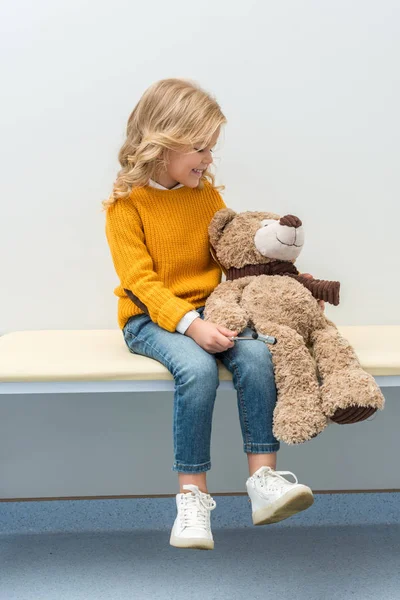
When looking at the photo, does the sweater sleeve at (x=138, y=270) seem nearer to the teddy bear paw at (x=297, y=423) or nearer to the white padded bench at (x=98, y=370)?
the white padded bench at (x=98, y=370)

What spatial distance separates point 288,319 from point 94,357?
0.40m

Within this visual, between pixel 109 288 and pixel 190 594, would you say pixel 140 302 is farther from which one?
pixel 190 594

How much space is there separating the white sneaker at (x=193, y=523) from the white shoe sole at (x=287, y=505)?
3.7 inches

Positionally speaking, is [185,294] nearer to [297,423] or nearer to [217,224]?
[217,224]

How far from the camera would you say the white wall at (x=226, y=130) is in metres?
1.70

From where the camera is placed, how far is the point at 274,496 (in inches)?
47.7

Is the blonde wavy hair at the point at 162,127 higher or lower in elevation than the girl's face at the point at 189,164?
higher

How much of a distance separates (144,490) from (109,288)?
538 millimetres

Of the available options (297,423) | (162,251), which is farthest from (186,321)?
(297,423)

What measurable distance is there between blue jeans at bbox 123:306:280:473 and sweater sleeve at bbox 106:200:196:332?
8 centimetres

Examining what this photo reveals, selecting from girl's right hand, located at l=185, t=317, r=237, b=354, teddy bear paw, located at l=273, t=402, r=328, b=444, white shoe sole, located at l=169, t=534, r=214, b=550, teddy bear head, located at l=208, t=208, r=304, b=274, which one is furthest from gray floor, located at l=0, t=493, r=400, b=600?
teddy bear head, located at l=208, t=208, r=304, b=274

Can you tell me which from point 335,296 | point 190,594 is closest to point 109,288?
point 335,296

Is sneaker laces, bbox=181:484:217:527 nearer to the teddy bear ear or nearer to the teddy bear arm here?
the teddy bear arm

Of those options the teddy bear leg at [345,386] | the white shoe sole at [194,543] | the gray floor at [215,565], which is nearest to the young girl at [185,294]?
the white shoe sole at [194,543]
